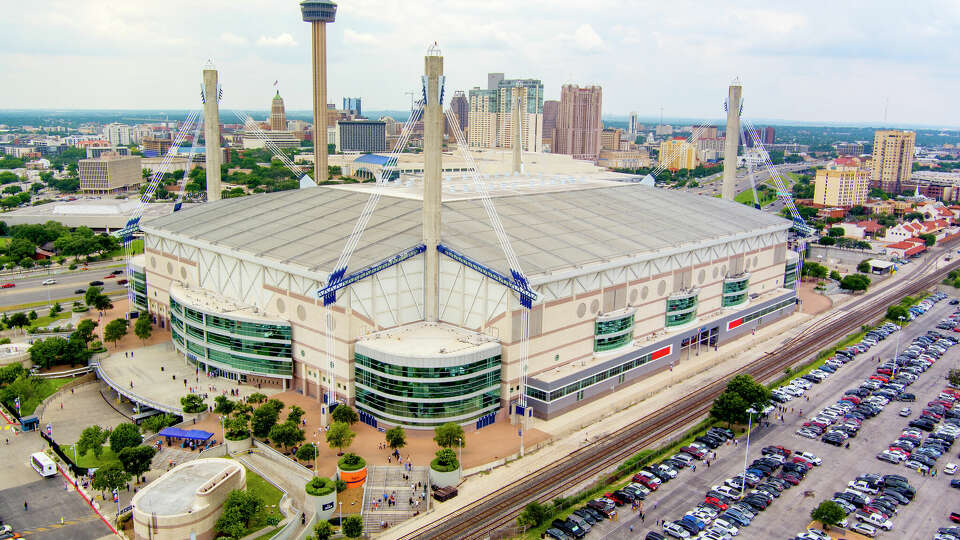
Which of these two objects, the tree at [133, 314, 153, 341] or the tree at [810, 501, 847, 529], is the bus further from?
the tree at [810, 501, 847, 529]

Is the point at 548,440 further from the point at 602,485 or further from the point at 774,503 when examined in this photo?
the point at 774,503

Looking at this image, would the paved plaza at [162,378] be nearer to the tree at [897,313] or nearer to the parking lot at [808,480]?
the parking lot at [808,480]

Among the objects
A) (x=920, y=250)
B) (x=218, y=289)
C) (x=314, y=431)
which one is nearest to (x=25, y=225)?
(x=218, y=289)

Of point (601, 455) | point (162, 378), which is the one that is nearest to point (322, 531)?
point (601, 455)

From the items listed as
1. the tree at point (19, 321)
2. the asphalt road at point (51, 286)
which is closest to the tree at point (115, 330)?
the tree at point (19, 321)

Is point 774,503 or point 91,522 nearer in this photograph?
point 91,522
